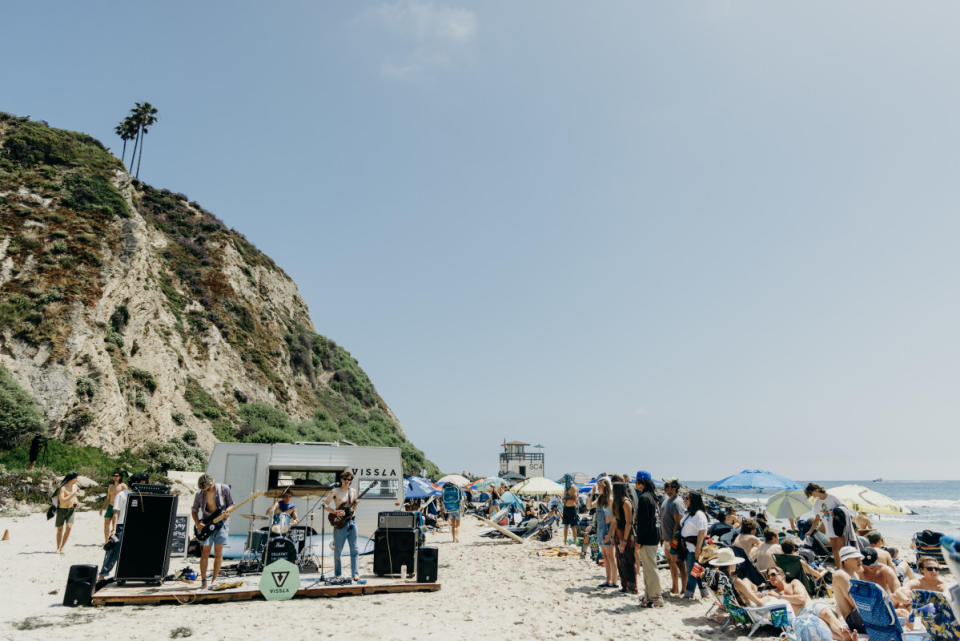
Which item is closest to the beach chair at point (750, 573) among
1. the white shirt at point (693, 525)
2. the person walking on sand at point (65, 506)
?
the white shirt at point (693, 525)

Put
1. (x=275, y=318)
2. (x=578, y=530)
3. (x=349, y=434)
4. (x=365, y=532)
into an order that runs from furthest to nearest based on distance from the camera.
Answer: (x=275, y=318) → (x=349, y=434) → (x=578, y=530) → (x=365, y=532)

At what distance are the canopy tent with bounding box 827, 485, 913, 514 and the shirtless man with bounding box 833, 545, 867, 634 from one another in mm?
7998

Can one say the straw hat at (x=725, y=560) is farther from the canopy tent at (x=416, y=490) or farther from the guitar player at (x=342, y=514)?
the canopy tent at (x=416, y=490)

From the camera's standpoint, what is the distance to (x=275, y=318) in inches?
1714

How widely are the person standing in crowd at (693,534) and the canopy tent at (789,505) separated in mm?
6321

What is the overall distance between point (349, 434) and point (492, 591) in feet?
109

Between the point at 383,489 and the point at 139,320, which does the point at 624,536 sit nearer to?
the point at 383,489

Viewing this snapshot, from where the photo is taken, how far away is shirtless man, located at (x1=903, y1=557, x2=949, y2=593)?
5.64 metres

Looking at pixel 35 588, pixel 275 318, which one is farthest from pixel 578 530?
pixel 275 318

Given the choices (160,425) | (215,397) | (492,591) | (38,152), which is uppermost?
(38,152)

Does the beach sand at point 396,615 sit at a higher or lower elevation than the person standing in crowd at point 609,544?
lower

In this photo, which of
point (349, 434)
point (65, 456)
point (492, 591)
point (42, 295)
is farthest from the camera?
point (349, 434)

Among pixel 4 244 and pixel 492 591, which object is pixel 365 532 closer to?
pixel 492 591

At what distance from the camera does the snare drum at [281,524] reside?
882 cm
